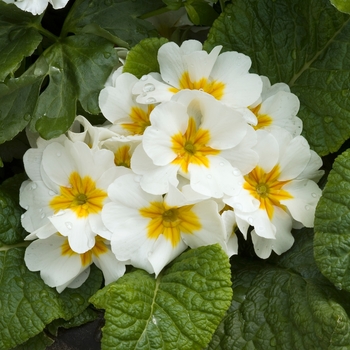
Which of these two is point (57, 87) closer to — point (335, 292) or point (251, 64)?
point (251, 64)

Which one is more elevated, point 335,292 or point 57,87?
point 57,87

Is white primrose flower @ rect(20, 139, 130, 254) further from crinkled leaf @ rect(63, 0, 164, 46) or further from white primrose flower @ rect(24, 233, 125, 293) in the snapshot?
crinkled leaf @ rect(63, 0, 164, 46)

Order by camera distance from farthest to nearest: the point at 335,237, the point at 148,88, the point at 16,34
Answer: the point at 16,34, the point at 148,88, the point at 335,237

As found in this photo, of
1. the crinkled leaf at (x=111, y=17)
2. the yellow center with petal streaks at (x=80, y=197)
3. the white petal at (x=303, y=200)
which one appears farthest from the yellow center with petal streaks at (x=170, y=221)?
the crinkled leaf at (x=111, y=17)

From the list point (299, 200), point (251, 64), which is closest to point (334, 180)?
point (299, 200)

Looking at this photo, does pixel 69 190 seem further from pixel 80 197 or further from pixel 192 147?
pixel 192 147

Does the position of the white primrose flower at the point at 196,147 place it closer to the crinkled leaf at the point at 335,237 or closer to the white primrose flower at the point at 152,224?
the white primrose flower at the point at 152,224

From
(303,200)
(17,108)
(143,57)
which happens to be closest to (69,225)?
(17,108)
